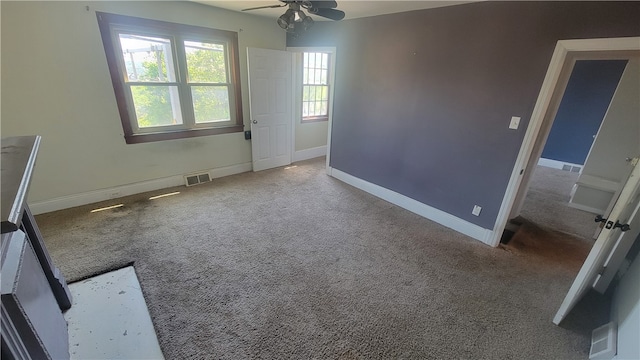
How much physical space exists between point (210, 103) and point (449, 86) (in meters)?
3.17

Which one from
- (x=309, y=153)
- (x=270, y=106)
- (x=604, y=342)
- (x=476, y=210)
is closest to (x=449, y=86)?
(x=476, y=210)

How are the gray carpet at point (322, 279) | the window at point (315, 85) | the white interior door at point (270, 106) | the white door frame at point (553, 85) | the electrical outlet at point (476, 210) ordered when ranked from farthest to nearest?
the window at point (315, 85) → the white interior door at point (270, 106) → the electrical outlet at point (476, 210) → the white door frame at point (553, 85) → the gray carpet at point (322, 279)

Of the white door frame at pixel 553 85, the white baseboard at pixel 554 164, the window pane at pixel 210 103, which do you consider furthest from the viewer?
the white baseboard at pixel 554 164

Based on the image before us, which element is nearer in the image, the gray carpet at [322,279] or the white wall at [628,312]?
the white wall at [628,312]

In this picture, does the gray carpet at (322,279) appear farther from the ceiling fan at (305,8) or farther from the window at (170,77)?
the ceiling fan at (305,8)

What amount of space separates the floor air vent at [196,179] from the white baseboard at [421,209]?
205 cm

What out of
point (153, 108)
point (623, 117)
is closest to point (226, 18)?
point (153, 108)

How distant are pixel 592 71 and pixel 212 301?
684 cm

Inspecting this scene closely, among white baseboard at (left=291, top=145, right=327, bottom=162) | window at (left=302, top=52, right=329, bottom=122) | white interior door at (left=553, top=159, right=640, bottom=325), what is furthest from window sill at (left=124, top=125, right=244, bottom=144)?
white interior door at (left=553, top=159, right=640, bottom=325)

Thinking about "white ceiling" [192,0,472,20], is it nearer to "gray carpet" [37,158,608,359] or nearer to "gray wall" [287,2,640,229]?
"gray wall" [287,2,640,229]

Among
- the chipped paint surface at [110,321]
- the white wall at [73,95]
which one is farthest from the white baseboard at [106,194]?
the chipped paint surface at [110,321]

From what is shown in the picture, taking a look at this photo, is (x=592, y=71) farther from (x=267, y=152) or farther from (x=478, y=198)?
(x=267, y=152)

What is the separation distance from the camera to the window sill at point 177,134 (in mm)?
3266

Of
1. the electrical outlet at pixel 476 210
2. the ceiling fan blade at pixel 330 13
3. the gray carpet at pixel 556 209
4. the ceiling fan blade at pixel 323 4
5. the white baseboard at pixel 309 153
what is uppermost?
the ceiling fan blade at pixel 323 4
